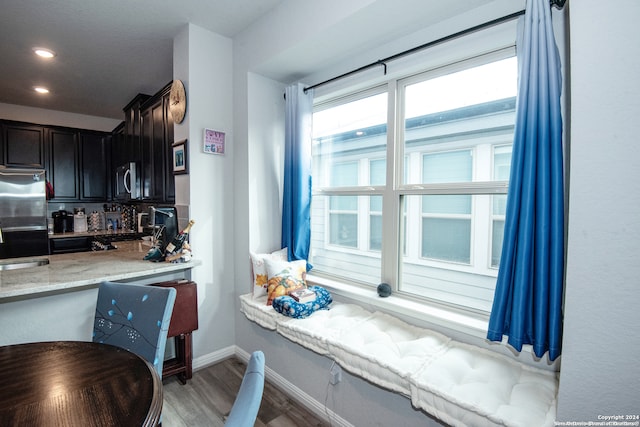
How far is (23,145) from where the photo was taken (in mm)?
4078

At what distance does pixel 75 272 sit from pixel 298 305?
→ 56.2 inches

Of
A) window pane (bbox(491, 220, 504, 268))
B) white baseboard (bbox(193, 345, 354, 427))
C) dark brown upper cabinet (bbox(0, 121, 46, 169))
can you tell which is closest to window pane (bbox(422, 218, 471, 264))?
window pane (bbox(491, 220, 504, 268))

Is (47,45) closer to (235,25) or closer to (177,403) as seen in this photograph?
(235,25)

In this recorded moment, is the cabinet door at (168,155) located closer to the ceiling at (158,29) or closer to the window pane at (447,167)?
the ceiling at (158,29)

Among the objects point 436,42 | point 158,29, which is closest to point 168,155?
point 158,29

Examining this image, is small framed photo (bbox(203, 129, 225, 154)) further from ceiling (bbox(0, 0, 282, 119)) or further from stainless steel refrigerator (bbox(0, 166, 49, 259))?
stainless steel refrigerator (bbox(0, 166, 49, 259))

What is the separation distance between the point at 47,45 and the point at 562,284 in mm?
4037

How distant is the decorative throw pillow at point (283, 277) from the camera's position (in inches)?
89.0

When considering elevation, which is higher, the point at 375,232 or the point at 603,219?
the point at 603,219

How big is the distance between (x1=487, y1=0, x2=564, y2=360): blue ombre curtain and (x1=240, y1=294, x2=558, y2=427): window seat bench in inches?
6.6

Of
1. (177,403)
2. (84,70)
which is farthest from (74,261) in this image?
(84,70)

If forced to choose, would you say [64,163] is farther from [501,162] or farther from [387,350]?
[501,162]

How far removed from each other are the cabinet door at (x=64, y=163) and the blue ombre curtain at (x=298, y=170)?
3726mm

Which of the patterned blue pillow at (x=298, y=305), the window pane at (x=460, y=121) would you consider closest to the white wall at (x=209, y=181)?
the patterned blue pillow at (x=298, y=305)
